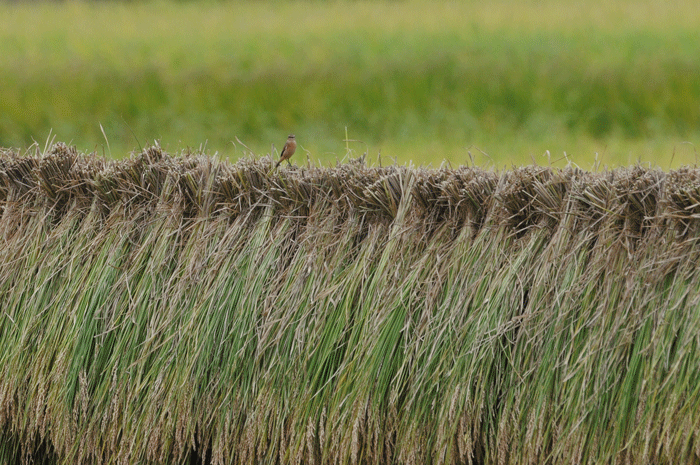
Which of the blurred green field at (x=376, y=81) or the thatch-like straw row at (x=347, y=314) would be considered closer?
the thatch-like straw row at (x=347, y=314)

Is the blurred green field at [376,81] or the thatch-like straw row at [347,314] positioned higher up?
the blurred green field at [376,81]

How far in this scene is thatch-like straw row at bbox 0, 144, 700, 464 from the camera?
185cm

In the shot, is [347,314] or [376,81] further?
[376,81]

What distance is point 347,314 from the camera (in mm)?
2051

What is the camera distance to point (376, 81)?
238 inches

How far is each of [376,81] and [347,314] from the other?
14.0 ft

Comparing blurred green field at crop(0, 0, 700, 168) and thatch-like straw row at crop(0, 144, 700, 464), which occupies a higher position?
blurred green field at crop(0, 0, 700, 168)

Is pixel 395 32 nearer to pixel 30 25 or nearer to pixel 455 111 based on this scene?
pixel 455 111

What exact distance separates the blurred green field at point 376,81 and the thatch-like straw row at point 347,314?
222 cm

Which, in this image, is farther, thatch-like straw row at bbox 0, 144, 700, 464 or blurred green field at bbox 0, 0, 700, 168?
blurred green field at bbox 0, 0, 700, 168

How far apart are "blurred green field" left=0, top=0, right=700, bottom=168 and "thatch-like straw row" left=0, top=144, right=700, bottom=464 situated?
222cm

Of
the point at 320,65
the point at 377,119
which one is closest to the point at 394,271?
the point at 377,119

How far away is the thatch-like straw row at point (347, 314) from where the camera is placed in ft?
6.07

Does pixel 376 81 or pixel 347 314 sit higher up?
pixel 376 81
